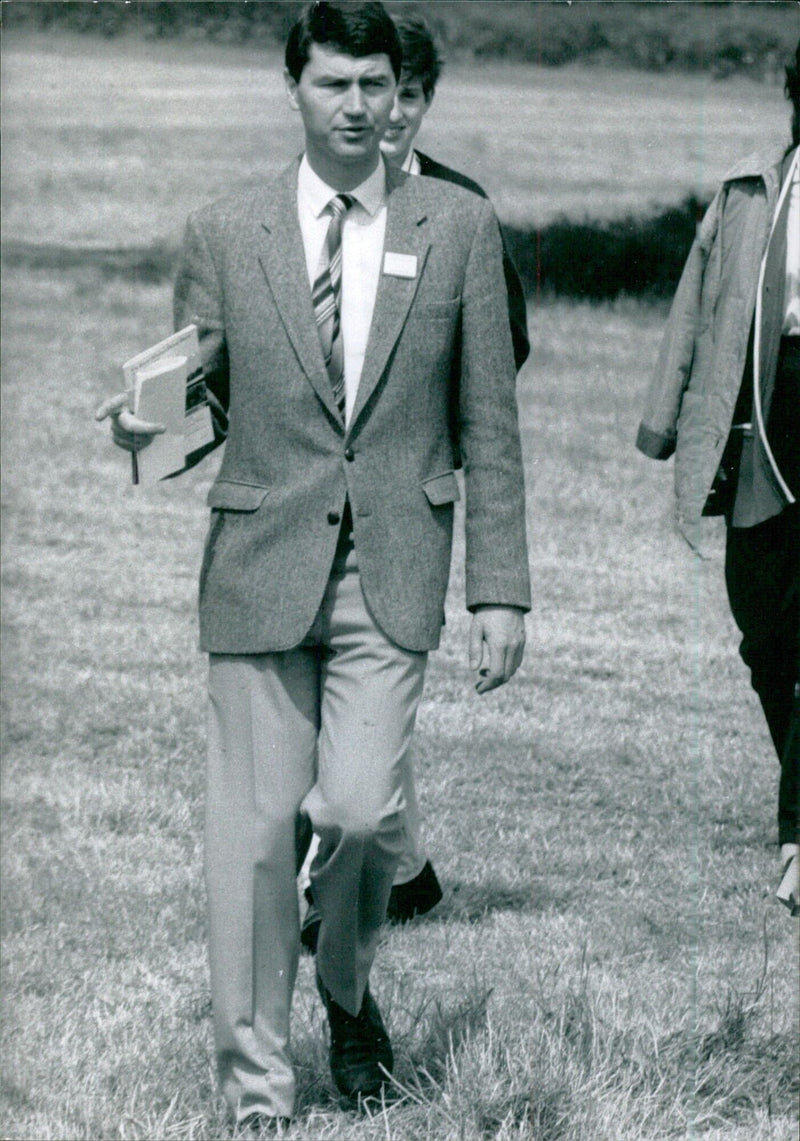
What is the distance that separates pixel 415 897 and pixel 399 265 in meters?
2.08

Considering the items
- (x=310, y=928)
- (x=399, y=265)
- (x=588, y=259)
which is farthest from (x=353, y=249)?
(x=588, y=259)

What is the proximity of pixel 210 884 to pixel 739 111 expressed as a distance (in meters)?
17.5

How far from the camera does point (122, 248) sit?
20.5 meters

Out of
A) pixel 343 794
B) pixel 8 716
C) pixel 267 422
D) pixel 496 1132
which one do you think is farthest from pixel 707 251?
pixel 8 716

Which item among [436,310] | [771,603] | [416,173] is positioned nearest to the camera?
[436,310]

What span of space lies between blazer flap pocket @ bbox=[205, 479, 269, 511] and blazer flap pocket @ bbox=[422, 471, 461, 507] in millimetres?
325

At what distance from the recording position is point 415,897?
5859mm

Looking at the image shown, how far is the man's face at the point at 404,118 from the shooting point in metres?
5.91

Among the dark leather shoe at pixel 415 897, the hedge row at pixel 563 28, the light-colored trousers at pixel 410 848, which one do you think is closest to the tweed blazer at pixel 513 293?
the light-colored trousers at pixel 410 848

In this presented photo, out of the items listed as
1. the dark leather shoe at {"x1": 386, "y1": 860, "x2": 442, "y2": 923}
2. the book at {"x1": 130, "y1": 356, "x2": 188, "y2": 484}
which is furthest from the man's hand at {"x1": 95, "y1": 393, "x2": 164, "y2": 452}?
the dark leather shoe at {"x1": 386, "y1": 860, "x2": 442, "y2": 923}

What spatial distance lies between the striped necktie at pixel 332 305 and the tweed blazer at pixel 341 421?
1.8 inches

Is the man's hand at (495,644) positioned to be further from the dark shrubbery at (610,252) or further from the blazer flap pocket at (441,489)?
the dark shrubbery at (610,252)

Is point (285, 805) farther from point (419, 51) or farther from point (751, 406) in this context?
point (419, 51)

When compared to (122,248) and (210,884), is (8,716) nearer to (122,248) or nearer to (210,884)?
(210,884)
